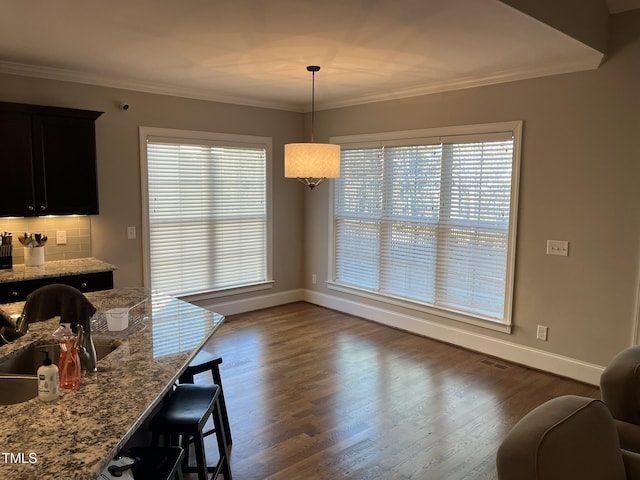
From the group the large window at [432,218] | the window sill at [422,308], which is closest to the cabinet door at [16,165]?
the large window at [432,218]

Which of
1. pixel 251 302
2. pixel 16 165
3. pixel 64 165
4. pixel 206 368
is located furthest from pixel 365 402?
pixel 16 165

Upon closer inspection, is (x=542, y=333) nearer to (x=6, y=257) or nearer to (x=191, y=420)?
(x=191, y=420)

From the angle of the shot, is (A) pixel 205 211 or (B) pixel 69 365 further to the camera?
(A) pixel 205 211

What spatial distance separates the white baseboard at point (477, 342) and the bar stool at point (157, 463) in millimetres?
3372

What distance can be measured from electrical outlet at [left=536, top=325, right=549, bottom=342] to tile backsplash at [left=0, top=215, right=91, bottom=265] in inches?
167

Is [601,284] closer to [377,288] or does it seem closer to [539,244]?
[539,244]

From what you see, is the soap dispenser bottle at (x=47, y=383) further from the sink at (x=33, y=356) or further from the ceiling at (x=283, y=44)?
the ceiling at (x=283, y=44)

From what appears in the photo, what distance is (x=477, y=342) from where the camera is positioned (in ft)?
15.0

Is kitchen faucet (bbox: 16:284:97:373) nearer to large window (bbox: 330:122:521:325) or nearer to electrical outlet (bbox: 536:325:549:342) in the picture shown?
large window (bbox: 330:122:521:325)

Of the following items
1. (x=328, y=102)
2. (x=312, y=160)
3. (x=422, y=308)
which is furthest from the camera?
(x=328, y=102)

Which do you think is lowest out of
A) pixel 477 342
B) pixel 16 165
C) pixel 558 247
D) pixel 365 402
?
pixel 365 402

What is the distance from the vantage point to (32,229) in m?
4.21

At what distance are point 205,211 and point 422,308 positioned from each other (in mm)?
2682

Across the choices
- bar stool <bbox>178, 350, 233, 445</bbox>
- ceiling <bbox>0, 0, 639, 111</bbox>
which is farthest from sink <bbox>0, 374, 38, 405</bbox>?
ceiling <bbox>0, 0, 639, 111</bbox>
